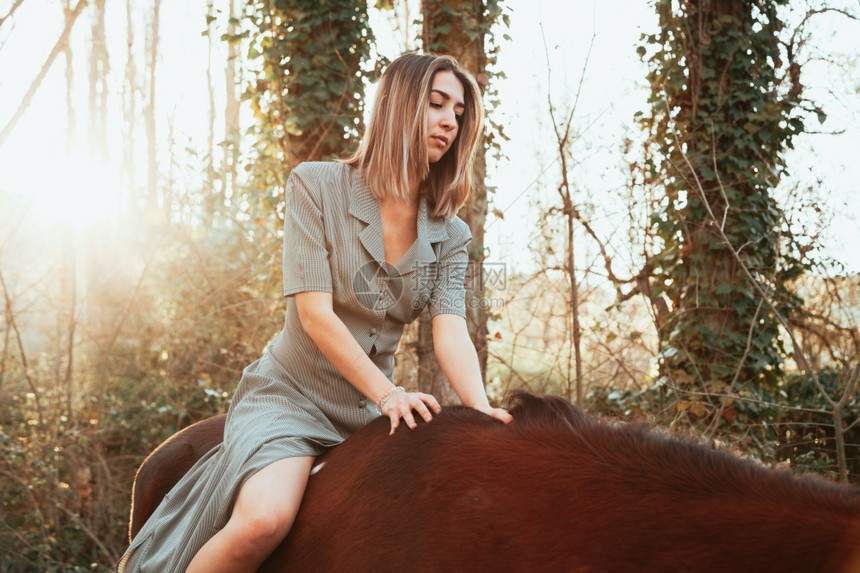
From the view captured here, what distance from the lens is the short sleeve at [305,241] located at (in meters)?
2.38

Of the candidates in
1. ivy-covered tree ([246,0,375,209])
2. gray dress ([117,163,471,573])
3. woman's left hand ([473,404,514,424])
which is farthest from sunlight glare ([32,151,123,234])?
woman's left hand ([473,404,514,424])

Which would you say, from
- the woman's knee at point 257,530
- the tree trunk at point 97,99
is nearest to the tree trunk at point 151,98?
the tree trunk at point 97,99

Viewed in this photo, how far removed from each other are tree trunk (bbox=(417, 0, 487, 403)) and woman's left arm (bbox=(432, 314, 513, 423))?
2706 mm

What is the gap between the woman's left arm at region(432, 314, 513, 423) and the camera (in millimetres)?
2500

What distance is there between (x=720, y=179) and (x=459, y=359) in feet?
15.0

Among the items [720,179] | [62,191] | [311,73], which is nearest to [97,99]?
[62,191]

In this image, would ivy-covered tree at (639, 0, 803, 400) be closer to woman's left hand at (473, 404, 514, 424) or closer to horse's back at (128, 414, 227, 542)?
horse's back at (128, 414, 227, 542)

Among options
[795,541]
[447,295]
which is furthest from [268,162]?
[795,541]

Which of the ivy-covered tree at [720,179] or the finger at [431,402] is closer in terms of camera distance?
the finger at [431,402]

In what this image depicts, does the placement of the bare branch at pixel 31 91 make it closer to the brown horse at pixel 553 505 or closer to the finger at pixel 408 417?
the brown horse at pixel 553 505

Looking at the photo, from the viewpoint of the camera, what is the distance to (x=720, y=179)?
6328mm

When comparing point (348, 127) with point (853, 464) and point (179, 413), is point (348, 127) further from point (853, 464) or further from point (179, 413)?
point (853, 464)

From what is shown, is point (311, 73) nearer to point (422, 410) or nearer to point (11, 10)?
point (11, 10)

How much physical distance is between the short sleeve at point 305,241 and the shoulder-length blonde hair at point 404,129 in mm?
207
